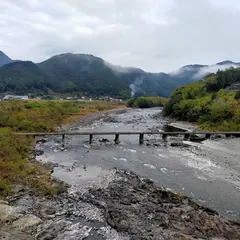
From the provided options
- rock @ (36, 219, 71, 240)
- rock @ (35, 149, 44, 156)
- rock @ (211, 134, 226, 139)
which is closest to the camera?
rock @ (36, 219, 71, 240)

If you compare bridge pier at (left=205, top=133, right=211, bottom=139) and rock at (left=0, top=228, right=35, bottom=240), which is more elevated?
bridge pier at (left=205, top=133, right=211, bottom=139)

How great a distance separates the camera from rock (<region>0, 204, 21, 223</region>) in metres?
15.8

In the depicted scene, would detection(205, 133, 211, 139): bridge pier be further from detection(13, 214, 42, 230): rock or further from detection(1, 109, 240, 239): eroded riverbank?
detection(13, 214, 42, 230): rock

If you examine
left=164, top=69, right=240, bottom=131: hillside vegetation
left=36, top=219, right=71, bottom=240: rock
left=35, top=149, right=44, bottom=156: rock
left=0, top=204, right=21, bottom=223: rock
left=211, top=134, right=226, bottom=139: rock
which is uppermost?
left=164, top=69, right=240, bottom=131: hillside vegetation

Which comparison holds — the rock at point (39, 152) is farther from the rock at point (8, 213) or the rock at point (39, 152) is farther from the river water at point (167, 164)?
the rock at point (8, 213)

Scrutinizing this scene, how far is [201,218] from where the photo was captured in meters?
17.1

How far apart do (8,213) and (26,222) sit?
1.55 metres

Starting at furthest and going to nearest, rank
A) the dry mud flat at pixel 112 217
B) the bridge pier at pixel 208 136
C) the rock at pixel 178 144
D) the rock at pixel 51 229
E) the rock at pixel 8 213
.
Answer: the bridge pier at pixel 208 136 → the rock at pixel 178 144 → the rock at pixel 8 213 → the dry mud flat at pixel 112 217 → the rock at pixel 51 229

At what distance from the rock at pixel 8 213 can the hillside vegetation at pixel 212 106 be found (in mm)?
50499

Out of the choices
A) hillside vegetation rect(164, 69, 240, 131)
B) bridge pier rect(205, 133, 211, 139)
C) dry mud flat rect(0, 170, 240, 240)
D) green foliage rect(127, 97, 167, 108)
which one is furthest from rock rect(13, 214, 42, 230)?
green foliage rect(127, 97, 167, 108)

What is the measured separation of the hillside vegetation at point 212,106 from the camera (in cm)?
6341

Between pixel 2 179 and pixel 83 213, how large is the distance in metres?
7.33

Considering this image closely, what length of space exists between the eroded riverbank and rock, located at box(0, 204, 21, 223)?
0.50 meters

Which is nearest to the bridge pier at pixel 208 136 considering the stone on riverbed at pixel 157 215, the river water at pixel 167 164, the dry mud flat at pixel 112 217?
the river water at pixel 167 164
